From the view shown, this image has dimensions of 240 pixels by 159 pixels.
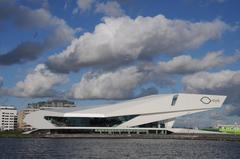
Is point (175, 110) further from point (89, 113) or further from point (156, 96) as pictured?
point (89, 113)

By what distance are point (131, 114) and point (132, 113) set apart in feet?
A: 1.41

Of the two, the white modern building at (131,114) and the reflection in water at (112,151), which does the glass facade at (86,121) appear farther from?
the reflection in water at (112,151)

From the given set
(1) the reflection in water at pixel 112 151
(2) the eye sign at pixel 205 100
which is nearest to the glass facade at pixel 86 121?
(2) the eye sign at pixel 205 100

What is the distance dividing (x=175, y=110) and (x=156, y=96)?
6.92 m

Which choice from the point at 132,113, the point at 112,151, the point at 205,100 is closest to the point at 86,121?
the point at 132,113

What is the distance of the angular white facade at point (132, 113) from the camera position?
357 feet

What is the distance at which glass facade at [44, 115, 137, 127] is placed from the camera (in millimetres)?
109750

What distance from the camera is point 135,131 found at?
108625 millimetres

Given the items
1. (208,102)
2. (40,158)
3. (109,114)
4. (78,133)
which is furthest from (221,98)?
(40,158)

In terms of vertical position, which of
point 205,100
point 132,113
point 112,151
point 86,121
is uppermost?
point 205,100

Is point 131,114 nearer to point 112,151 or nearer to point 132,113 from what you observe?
point 132,113

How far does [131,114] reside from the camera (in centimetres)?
10931

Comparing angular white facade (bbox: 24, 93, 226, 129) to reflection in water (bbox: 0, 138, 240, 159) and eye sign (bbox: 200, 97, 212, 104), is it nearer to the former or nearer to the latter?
eye sign (bbox: 200, 97, 212, 104)

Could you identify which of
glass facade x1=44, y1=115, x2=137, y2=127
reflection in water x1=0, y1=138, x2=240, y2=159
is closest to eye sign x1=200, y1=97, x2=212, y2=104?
glass facade x1=44, y1=115, x2=137, y2=127
